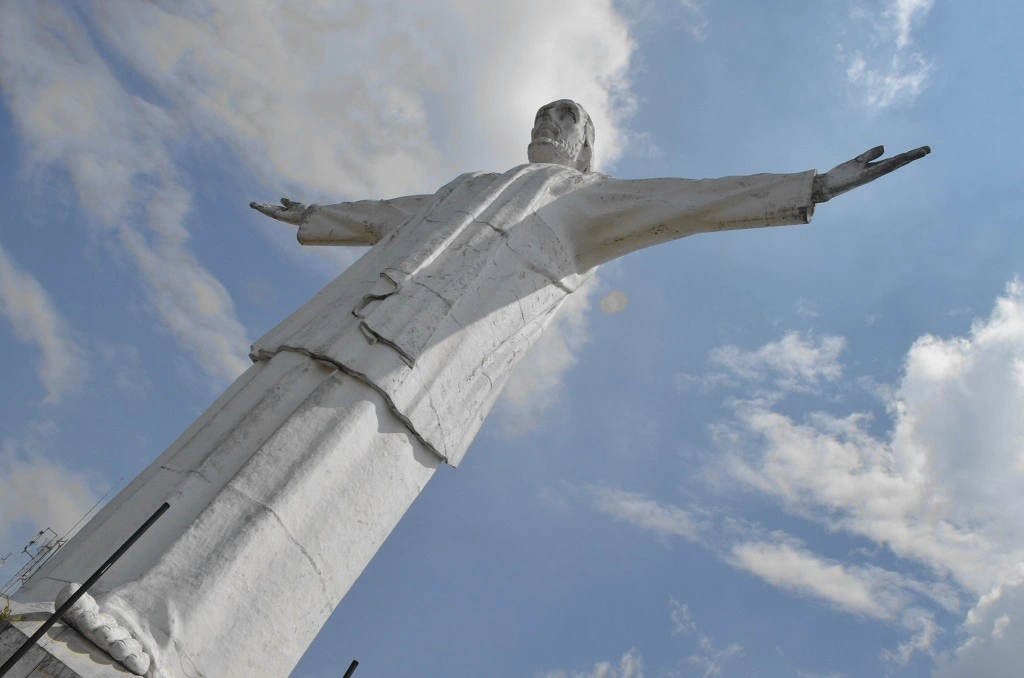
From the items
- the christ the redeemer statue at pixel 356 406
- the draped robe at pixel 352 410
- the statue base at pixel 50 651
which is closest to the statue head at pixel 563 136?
the christ the redeemer statue at pixel 356 406

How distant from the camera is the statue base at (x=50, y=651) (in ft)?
10.3

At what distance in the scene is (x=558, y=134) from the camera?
785 centimetres

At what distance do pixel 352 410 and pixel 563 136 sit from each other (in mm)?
4079

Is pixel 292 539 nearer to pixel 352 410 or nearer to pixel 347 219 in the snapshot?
pixel 352 410

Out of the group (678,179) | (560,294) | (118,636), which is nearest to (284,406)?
(118,636)

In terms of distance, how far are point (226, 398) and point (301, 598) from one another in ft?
4.78

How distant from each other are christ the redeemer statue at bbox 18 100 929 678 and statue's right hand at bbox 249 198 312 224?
79.3 inches

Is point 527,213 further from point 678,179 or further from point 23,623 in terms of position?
point 23,623

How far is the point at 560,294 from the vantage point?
6.50 m

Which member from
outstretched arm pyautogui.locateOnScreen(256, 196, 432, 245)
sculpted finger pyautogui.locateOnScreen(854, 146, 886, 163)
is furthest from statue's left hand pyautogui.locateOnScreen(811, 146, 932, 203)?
outstretched arm pyautogui.locateOnScreen(256, 196, 432, 245)

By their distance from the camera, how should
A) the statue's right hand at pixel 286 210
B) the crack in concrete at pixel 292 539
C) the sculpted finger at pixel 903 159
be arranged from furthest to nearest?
1. the statue's right hand at pixel 286 210
2. the sculpted finger at pixel 903 159
3. the crack in concrete at pixel 292 539

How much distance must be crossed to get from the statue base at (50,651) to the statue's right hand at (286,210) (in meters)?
5.46

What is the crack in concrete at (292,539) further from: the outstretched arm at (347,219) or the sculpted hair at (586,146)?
the sculpted hair at (586,146)

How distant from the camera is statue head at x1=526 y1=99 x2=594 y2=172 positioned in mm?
7734
